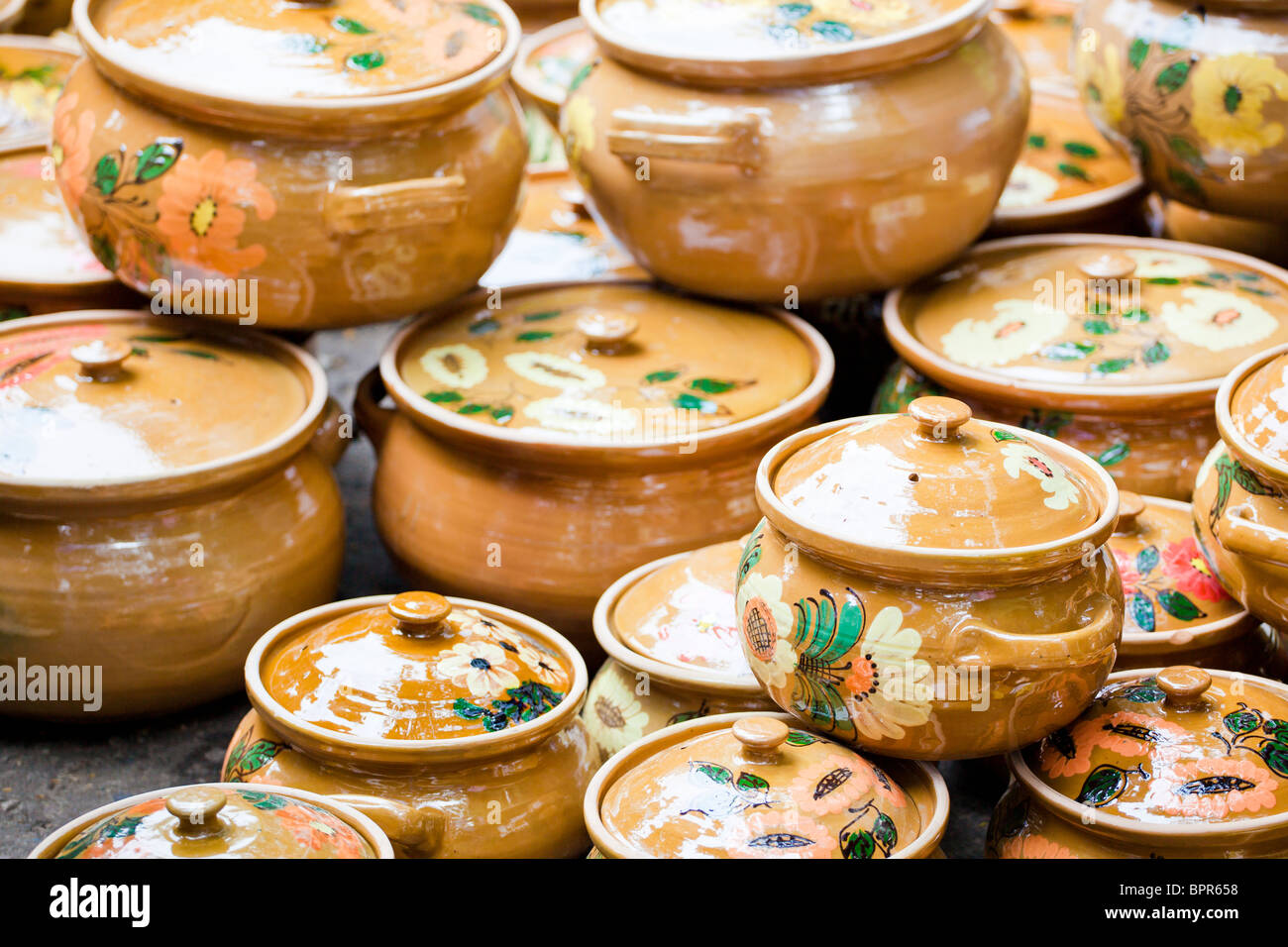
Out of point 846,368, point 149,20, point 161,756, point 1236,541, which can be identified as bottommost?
point 161,756

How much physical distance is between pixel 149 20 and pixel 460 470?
1126mm

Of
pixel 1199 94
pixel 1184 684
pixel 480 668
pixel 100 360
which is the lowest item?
pixel 480 668

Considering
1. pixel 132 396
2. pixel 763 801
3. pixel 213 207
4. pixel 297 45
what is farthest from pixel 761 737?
pixel 297 45

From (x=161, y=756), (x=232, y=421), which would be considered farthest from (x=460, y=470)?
(x=161, y=756)

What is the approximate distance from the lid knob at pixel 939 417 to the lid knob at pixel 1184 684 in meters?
0.47

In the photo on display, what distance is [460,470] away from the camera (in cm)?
303

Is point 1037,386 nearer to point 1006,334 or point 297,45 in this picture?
point 1006,334

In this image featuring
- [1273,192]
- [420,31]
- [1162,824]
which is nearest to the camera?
[1162,824]

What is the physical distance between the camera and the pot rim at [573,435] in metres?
2.82

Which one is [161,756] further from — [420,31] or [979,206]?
[979,206]

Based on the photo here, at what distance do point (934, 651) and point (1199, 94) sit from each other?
190cm

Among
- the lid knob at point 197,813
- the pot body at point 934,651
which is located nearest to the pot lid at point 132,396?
the lid knob at point 197,813

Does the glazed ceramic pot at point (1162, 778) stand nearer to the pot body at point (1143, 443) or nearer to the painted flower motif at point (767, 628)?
the painted flower motif at point (767, 628)

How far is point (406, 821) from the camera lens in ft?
7.23
